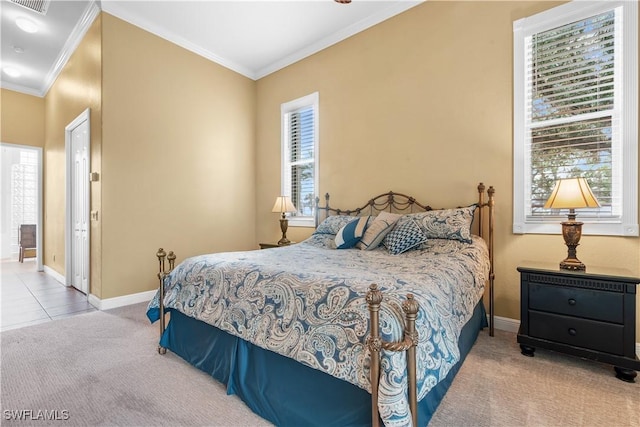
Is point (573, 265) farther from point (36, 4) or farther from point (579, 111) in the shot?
point (36, 4)

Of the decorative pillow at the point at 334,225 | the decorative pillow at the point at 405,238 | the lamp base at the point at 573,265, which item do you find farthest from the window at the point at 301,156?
the lamp base at the point at 573,265

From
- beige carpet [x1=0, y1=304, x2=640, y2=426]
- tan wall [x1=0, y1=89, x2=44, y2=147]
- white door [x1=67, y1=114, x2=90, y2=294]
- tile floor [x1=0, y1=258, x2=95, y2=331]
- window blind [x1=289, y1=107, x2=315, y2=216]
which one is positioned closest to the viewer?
beige carpet [x1=0, y1=304, x2=640, y2=426]

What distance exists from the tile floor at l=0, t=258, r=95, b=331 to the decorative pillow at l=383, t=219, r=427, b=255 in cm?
328

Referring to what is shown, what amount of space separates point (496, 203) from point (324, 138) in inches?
86.8

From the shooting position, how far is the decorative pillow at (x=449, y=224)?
2.47 m

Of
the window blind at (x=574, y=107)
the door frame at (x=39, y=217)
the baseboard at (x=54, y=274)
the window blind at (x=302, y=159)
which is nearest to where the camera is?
the window blind at (x=574, y=107)

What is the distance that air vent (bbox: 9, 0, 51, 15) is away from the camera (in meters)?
3.20

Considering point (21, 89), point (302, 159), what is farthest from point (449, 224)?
point (21, 89)

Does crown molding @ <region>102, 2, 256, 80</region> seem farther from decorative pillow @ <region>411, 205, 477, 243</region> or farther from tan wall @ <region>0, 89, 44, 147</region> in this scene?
decorative pillow @ <region>411, 205, 477, 243</region>

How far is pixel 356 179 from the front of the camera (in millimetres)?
3678

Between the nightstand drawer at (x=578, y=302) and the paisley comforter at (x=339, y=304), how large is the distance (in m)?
0.38

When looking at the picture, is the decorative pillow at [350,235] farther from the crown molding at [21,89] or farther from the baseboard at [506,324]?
the crown molding at [21,89]

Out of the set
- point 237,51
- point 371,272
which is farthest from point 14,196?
point 371,272

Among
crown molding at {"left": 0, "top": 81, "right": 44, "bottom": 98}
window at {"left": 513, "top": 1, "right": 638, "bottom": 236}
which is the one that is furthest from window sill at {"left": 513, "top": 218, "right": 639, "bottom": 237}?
crown molding at {"left": 0, "top": 81, "right": 44, "bottom": 98}
